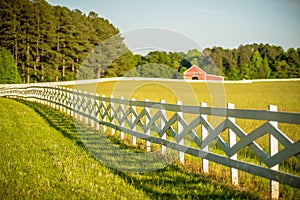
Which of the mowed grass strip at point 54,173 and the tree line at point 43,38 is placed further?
the tree line at point 43,38

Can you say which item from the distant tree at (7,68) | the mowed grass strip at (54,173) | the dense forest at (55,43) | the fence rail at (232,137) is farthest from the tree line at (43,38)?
the mowed grass strip at (54,173)

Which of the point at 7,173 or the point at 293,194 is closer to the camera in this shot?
the point at 293,194

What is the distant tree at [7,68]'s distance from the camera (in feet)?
A: 205

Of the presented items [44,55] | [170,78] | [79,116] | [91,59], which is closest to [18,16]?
[44,55]

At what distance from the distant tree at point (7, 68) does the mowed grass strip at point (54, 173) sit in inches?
2128

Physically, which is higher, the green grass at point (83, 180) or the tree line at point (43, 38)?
the tree line at point (43, 38)

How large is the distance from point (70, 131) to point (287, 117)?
32.4ft

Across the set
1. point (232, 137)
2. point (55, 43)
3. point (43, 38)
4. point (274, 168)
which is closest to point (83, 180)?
point (232, 137)

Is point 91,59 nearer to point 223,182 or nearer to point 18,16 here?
point 18,16

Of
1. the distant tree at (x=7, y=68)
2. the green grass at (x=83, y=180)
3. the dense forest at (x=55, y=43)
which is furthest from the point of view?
the dense forest at (x=55, y=43)

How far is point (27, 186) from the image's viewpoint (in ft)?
21.9

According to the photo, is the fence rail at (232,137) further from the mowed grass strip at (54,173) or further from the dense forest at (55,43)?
the dense forest at (55,43)

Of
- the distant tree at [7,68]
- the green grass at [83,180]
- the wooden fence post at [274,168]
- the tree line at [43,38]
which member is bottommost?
the green grass at [83,180]

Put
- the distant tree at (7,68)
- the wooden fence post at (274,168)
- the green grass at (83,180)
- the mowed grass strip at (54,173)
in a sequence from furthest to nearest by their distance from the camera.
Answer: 1. the distant tree at (7,68)
2. the mowed grass strip at (54,173)
3. the green grass at (83,180)
4. the wooden fence post at (274,168)
